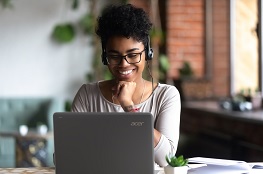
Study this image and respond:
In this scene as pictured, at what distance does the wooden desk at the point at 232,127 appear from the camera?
393 cm

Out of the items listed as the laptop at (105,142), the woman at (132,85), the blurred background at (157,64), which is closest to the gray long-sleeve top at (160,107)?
the woman at (132,85)

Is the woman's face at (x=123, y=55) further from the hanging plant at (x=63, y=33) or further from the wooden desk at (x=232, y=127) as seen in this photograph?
the hanging plant at (x=63, y=33)

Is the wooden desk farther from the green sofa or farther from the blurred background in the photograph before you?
the green sofa

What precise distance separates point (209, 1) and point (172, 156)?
13.3 feet

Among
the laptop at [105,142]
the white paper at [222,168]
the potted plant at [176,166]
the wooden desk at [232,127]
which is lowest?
the wooden desk at [232,127]

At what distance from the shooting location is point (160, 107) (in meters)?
2.14

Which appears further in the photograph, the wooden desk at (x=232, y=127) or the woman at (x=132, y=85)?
the wooden desk at (x=232, y=127)

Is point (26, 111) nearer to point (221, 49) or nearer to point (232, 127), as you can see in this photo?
point (221, 49)

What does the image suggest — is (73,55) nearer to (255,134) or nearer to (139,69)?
(255,134)

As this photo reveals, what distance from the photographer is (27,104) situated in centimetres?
586

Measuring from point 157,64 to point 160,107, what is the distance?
377 cm

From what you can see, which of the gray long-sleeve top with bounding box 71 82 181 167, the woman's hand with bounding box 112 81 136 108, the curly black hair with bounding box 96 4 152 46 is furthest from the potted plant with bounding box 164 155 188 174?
the curly black hair with bounding box 96 4 152 46

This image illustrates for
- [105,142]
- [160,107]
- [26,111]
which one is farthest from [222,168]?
[26,111]

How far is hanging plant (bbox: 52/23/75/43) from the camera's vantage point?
6.14 metres
